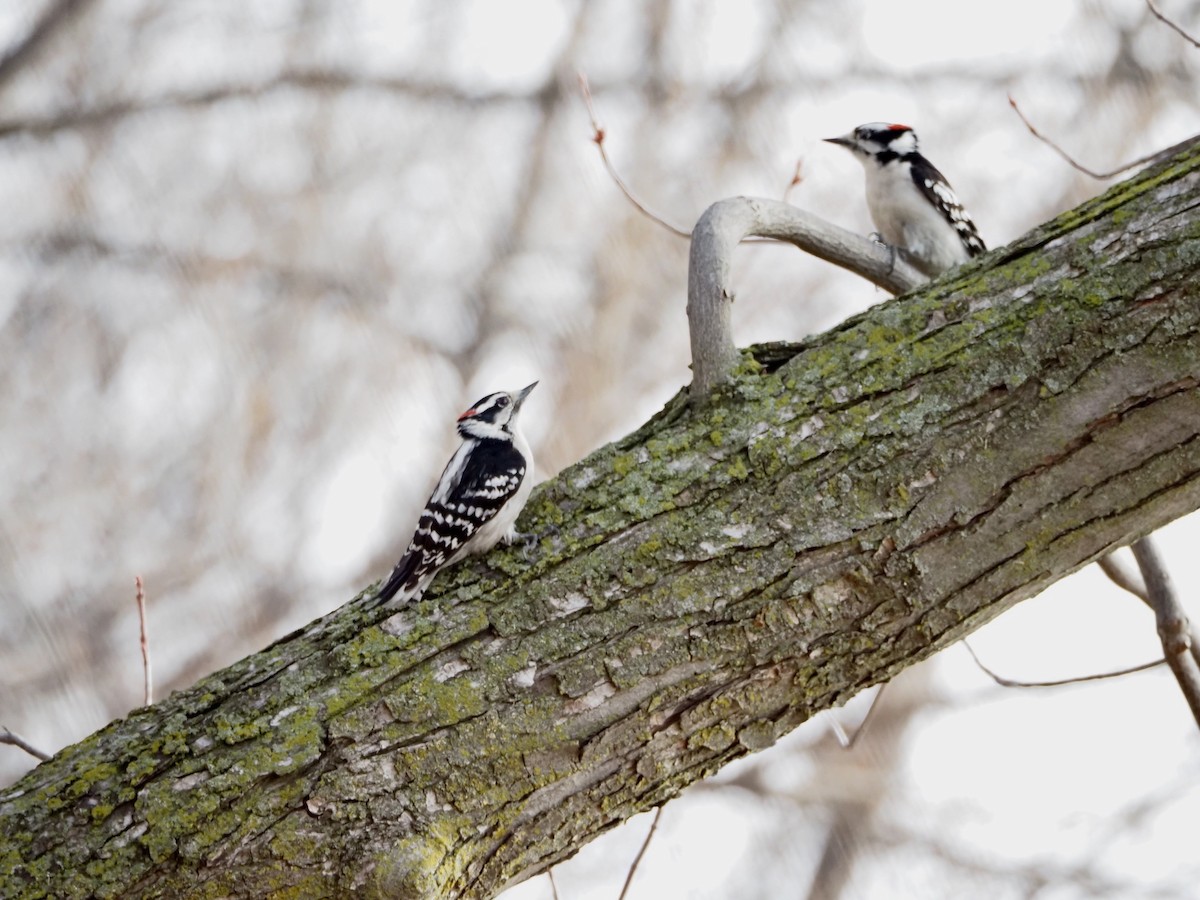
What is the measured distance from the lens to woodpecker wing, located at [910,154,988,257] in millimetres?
2875

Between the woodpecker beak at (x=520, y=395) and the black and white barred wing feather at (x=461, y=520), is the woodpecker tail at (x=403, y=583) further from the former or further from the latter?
the woodpecker beak at (x=520, y=395)

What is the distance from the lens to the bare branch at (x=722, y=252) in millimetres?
1643

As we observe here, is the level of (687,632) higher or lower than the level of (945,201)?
lower

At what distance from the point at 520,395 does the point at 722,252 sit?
2.89 feet

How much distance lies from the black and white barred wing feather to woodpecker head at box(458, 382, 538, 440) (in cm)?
27

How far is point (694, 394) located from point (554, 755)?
1.87ft

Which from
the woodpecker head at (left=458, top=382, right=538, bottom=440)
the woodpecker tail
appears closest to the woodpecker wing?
the woodpecker head at (left=458, top=382, right=538, bottom=440)

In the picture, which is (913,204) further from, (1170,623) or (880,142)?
(1170,623)

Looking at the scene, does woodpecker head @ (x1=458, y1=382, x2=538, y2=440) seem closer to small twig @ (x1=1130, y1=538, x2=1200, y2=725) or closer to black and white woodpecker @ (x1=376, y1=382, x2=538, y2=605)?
black and white woodpecker @ (x1=376, y1=382, x2=538, y2=605)

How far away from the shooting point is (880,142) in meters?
3.15

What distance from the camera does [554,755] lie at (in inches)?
56.1

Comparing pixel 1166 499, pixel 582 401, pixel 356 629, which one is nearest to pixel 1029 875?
pixel 582 401

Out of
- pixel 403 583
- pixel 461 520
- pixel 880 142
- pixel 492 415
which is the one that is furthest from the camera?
pixel 880 142

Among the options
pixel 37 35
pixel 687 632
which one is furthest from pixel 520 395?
pixel 37 35
